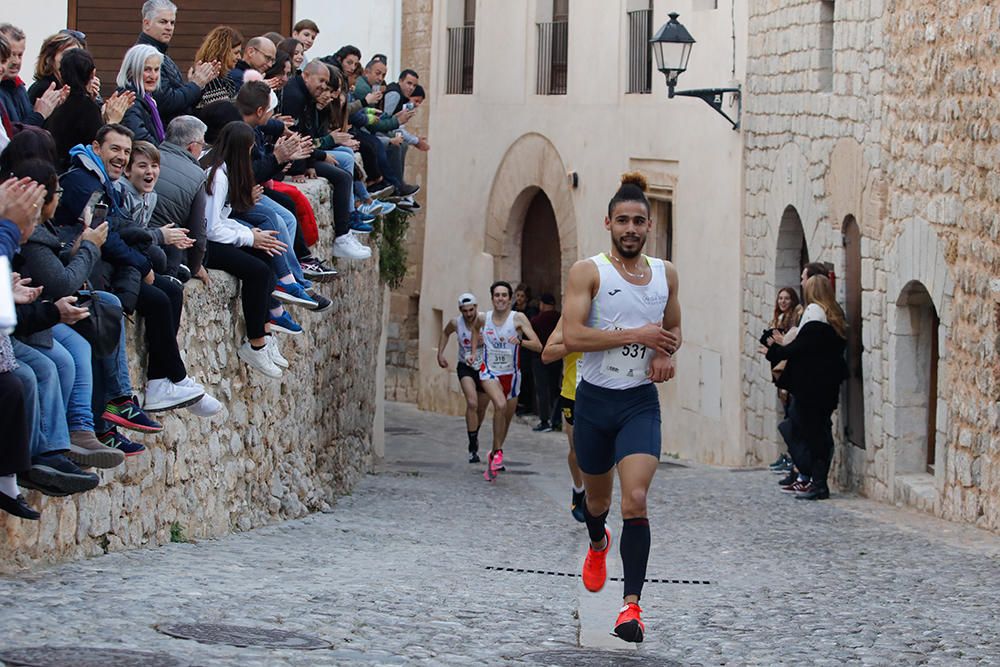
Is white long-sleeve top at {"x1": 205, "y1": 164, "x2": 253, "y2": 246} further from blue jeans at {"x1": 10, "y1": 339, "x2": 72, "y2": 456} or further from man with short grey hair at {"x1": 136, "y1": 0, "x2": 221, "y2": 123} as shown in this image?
blue jeans at {"x1": 10, "y1": 339, "x2": 72, "y2": 456}

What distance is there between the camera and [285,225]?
11867 mm

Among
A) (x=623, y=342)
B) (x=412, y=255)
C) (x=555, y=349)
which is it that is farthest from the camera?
(x=412, y=255)

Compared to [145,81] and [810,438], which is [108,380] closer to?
[145,81]

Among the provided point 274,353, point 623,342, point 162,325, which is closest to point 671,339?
point 623,342

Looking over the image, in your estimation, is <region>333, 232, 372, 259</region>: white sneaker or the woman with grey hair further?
<region>333, 232, 372, 259</region>: white sneaker

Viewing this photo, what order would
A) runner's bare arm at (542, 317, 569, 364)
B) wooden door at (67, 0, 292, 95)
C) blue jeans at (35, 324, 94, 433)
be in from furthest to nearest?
wooden door at (67, 0, 292, 95), runner's bare arm at (542, 317, 569, 364), blue jeans at (35, 324, 94, 433)

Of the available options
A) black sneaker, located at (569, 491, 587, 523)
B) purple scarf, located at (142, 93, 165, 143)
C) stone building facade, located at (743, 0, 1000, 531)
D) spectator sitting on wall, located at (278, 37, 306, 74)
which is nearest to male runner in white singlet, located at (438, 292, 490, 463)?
stone building facade, located at (743, 0, 1000, 531)

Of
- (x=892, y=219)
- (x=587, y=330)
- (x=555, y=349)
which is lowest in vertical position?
(x=555, y=349)

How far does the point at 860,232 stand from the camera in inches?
614

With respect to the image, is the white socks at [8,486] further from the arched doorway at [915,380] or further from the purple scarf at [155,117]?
the arched doorway at [915,380]

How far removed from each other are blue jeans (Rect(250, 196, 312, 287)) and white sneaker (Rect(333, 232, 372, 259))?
219 cm

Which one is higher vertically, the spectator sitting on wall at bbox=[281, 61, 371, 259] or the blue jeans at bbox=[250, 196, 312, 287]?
the spectator sitting on wall at bbox=[281, 61, 371, 259]

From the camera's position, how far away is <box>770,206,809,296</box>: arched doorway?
1820 centimetres

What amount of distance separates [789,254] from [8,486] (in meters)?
12.6
